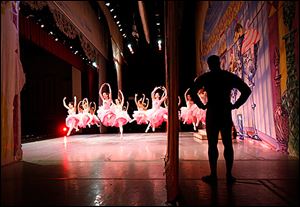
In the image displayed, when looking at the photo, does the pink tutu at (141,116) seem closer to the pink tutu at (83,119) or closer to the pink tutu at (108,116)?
the pink tutu at (108,116)

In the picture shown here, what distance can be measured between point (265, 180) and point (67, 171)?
2286 millimetres

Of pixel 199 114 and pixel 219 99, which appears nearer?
pixel 219 99

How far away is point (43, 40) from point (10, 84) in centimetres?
497

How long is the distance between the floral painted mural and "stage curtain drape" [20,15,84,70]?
5.21 metres

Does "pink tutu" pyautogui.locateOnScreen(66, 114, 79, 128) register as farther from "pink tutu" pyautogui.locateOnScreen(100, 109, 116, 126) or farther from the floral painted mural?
the floral painted mural

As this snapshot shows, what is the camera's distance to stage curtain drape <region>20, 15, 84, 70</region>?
7.98 m

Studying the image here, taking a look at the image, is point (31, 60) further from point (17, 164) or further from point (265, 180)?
point (265, 180)

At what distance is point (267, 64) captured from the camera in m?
5.62

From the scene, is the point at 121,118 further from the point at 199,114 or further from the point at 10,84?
the point at 10,84

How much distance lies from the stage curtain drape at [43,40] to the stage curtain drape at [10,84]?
3.17 meters

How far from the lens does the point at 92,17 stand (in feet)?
33.3

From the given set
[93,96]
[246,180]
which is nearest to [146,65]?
[93,96]

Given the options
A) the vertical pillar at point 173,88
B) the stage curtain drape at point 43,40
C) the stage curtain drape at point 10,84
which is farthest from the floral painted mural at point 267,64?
the stage curtain drape at point 43,40

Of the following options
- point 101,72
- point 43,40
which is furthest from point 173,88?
point 101,72
